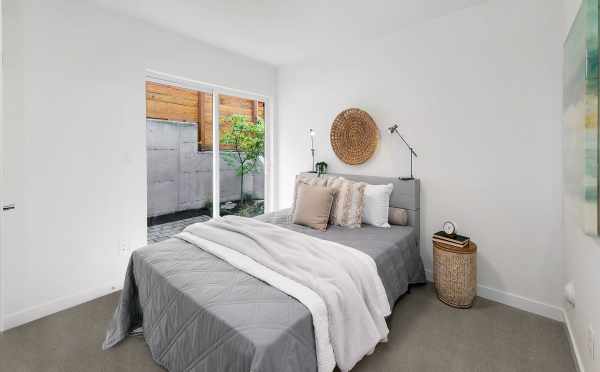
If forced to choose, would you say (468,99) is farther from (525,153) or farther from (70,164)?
(70,164)

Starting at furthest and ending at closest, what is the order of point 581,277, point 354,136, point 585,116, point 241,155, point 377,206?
point 241,155 → point 354,136 → point 377,206 → point 581,277 → point 585,116

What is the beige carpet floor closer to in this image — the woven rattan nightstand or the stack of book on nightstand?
the woven rattan nightstand

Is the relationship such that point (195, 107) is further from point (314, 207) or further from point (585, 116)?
point (585, 116)

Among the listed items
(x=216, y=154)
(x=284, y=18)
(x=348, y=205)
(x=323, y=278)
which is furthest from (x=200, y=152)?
(x=323, y=278)

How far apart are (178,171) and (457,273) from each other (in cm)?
297

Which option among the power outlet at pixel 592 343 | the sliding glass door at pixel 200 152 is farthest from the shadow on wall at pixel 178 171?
the power outlet at pixel 592 343

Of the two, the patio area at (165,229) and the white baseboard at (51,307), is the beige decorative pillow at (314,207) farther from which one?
the white baseboard at (51,307)

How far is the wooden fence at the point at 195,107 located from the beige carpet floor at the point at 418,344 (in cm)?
199

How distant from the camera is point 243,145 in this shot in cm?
400

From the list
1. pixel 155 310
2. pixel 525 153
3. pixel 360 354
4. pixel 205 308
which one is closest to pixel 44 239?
pixel 155 310

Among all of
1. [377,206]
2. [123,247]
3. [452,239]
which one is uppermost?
[377,206]

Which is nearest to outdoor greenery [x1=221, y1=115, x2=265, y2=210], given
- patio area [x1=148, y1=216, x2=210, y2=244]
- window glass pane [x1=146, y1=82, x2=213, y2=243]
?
window glass pane [x1=146, y1=82, x2=213, y2=243]

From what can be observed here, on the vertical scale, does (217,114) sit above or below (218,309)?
above

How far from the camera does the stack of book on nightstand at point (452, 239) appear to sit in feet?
7.70
